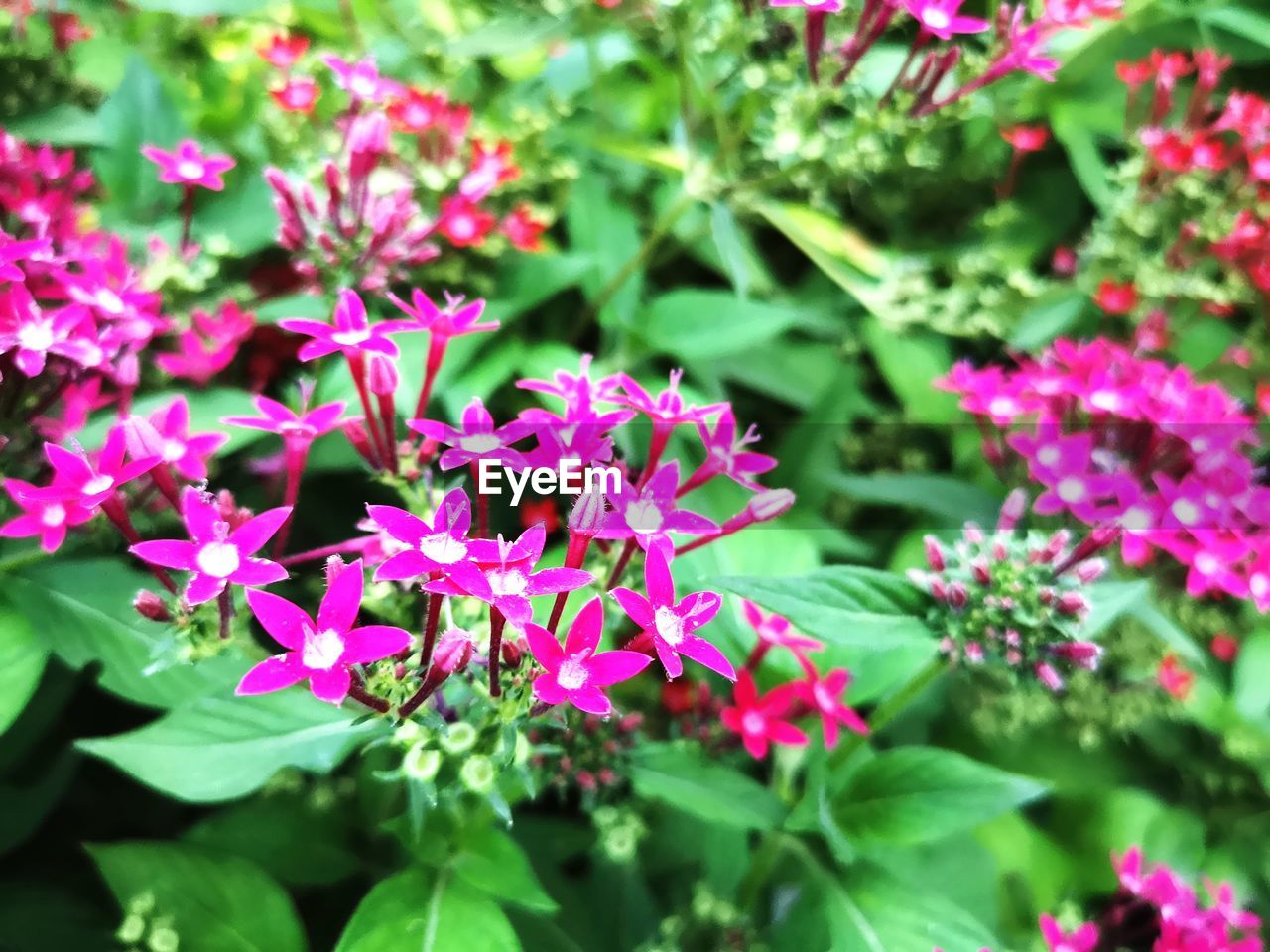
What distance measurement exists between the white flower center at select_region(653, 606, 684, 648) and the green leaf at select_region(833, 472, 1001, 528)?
1.78 feet

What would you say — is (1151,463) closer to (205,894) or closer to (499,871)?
(499,871)

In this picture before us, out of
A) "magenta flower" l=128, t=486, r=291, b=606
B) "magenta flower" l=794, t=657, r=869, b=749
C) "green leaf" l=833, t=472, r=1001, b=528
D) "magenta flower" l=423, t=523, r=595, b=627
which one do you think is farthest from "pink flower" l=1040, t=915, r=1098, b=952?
"magenta flower" l=128, t=486, r=291, b=606

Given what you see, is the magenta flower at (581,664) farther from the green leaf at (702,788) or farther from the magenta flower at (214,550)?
the green leaf at (702,788)

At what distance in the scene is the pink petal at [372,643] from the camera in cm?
45

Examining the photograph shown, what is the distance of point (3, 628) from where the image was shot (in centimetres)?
65

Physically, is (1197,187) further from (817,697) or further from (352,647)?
(352,647)

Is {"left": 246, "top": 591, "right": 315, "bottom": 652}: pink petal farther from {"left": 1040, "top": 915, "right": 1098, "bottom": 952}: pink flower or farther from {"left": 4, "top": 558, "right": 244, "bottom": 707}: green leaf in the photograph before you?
{"left": 1040, "top": 915, "right": 1098, "bottom": 952}: pink flower

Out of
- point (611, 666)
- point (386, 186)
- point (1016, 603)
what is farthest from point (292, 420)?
point (1016, 603)

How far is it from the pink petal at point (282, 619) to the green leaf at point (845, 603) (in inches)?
10.4

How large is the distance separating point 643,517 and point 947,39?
1.89 feet

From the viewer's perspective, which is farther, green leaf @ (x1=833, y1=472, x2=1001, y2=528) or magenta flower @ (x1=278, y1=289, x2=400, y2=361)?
green leaf @ (x1=833, y1=472, x2=1001, y2=528)

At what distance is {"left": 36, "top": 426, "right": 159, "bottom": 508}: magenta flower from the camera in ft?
1.73

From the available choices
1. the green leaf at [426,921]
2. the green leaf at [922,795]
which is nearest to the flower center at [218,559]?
the green leaf at [426,921]

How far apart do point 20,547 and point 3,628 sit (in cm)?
13
